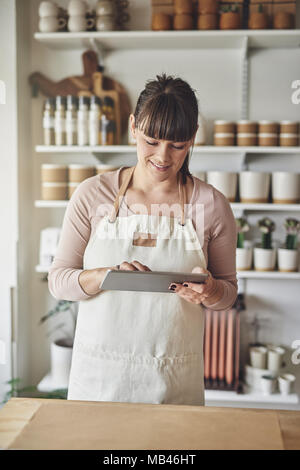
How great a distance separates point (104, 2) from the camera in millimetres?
2346

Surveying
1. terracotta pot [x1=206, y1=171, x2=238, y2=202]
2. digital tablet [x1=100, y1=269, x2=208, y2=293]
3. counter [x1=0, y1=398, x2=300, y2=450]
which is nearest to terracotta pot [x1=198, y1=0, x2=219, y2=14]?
terracotta pot [x1=206, y1=171, x2=238, y2=202]

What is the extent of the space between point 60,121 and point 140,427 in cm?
179

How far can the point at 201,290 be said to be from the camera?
108 centimetres

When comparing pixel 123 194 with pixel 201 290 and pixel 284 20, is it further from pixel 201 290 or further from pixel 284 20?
pixel 284 20

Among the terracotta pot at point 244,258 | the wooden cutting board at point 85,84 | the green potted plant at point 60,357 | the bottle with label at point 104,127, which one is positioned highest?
the wooden cutting board at point 85,84

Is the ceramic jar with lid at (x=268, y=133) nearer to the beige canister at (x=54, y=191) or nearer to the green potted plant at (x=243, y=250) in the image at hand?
the green potted plant at (x=243, y=250)

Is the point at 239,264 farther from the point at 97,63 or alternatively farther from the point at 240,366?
the point at 97,63

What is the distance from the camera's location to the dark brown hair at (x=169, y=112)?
1.12 meters

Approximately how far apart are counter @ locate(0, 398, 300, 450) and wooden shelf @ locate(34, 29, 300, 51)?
1.84 m

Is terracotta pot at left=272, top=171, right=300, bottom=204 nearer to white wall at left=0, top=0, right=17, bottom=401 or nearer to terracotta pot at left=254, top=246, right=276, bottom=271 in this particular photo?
terracotta pot at left=254, top=246, right=276, bottom=271

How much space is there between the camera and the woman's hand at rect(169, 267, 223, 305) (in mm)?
1064

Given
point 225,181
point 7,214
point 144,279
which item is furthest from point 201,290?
point 7,214

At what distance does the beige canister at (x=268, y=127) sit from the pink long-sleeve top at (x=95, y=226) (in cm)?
121

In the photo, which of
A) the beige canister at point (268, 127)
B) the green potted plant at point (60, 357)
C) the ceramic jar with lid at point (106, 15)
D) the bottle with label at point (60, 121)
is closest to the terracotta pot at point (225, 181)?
the beige canister at point (268, 127)
